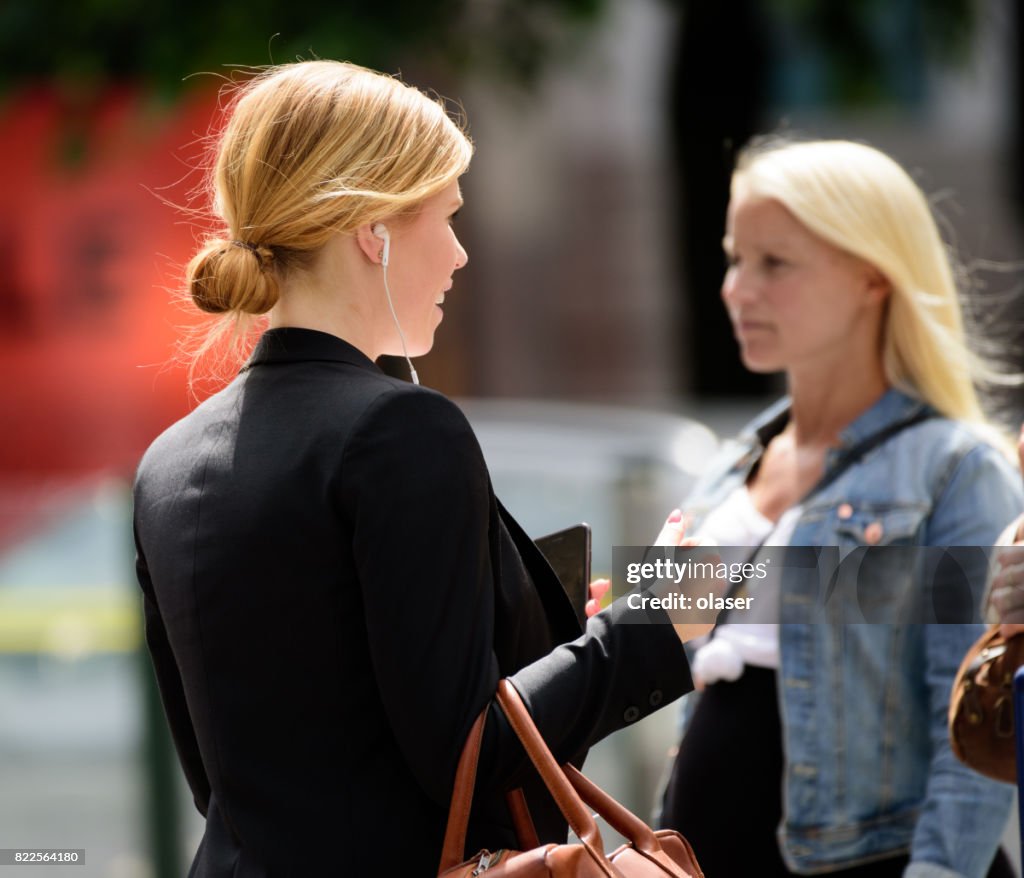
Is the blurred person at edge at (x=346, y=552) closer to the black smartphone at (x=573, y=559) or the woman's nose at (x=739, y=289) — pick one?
the black smartphone at (x=573, y=559)

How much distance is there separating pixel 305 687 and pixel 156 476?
34 cm

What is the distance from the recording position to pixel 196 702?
1.91 metres

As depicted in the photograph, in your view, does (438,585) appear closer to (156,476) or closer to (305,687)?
(305,687)

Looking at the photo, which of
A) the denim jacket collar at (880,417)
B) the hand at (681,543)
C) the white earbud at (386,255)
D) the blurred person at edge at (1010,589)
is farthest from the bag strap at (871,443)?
the white earbud at (386,255)

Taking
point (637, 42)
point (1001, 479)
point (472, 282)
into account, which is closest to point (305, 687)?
point (1001, 479)

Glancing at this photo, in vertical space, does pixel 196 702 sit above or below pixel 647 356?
above

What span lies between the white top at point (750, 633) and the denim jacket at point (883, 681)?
0.03m

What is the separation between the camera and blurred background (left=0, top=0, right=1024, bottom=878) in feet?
16.4

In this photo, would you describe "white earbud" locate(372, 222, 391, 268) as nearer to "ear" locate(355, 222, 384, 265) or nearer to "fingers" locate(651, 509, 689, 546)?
"ear" locate(355, 222, 384, 265)

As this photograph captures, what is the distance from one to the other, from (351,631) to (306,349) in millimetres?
347

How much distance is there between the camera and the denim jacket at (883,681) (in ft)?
8.57

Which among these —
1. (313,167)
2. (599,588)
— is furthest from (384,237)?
(599,588)

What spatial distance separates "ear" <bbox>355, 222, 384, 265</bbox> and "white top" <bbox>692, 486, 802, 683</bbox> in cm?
97

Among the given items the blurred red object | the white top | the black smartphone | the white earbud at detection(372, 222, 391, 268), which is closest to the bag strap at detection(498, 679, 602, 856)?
the black smartphone
